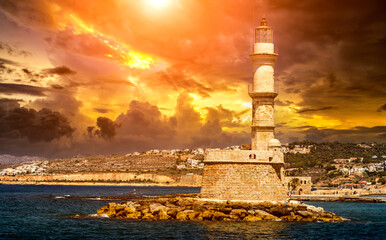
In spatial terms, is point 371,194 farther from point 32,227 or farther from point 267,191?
point 32,227

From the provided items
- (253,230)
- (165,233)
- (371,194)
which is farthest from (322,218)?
(371,194)

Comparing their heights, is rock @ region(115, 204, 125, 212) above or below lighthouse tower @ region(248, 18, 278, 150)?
below

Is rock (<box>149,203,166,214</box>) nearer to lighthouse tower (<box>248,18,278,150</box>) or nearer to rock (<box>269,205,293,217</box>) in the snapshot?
rock (<box>269,205,293,217</box>)

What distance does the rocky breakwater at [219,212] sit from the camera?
1283 inches

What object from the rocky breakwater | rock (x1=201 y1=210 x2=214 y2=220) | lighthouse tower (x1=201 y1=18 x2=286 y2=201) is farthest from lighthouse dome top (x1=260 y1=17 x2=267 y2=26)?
rock (x1=201 y1=210 x2=214 y2=220)

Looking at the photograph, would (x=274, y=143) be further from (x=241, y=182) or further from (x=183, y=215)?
(x=183, y=215)

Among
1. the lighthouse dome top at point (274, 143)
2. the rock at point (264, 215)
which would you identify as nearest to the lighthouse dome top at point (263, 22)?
the lighthouse dome top at point (274, 143)

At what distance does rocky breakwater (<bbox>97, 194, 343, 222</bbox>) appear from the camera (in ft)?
107

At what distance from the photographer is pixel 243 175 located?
34.5 m

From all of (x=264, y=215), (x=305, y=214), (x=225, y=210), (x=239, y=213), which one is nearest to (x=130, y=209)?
(x=225, y=210)

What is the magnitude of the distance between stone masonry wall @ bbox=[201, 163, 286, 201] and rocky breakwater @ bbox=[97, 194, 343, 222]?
22.1 inches

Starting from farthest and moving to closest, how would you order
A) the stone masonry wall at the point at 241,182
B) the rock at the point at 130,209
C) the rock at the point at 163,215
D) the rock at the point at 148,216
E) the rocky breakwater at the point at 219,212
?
the rock at the point at 130,209 → the stone masonry wall at the point at 241,182 → the rock at the point at 148,216 → the rock at the point at 163,215 → the rocky breakwater at the point at 219,212

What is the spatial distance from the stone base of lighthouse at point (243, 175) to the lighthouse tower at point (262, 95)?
3.03 meters

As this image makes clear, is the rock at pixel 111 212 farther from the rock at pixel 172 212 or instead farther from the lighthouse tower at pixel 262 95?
the lighthouse tower at pixel 262 95
